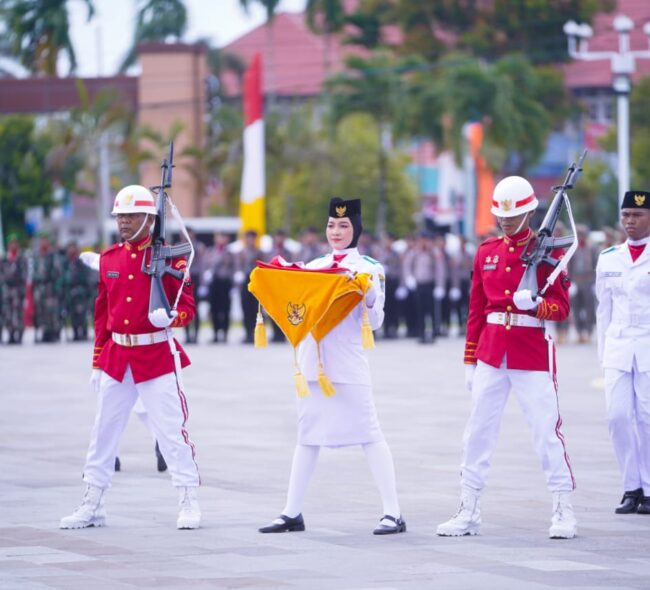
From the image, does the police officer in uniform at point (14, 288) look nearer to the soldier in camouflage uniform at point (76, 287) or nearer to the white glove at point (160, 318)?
the soldier in camouflage uniform at point (76, 287)

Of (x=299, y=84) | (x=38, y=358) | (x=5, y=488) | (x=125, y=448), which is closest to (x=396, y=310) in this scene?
(x=38, y=358)

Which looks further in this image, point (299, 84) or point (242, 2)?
point (299, 84)

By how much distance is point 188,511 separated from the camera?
32.7 feet

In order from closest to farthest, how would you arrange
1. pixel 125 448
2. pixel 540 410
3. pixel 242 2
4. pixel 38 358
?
pixel 540 410 → pixel 125 448 → pixel 38 358 → pixel 242 2

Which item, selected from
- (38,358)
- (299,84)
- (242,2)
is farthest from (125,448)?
(299,84)

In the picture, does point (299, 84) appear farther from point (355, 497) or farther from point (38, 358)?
point (355, 497)

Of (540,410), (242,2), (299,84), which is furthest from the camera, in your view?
(299,84)

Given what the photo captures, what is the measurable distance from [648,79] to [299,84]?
110ft

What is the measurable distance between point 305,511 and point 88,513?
141cm

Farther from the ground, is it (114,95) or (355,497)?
(114,95)

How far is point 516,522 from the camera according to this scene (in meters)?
10.2

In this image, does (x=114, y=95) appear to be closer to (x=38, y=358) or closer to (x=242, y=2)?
(x=242, y=2)

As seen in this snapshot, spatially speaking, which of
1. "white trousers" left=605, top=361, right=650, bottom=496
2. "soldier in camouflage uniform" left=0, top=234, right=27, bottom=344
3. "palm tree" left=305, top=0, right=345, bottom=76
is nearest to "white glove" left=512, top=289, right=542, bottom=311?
"white trousers" left=605, top=361, right=650, bottom=496

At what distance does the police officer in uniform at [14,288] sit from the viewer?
31156mm
